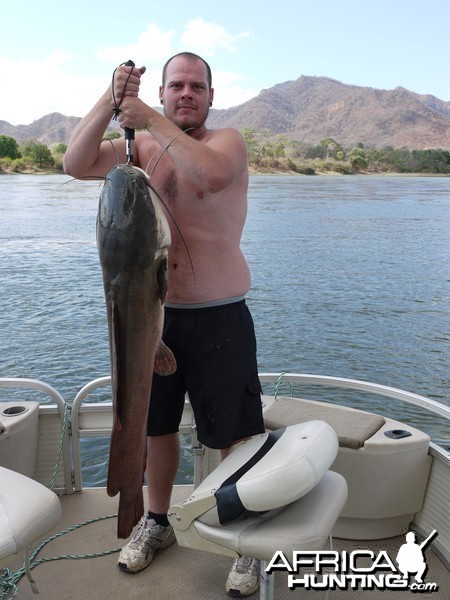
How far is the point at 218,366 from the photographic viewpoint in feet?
7.79

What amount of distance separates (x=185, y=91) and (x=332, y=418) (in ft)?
5.71

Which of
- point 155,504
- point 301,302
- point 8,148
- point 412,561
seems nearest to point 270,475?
point 155,504

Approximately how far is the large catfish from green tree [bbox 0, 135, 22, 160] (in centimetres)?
7835

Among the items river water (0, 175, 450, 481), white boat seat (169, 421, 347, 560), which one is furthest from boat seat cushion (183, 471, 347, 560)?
river water (0, 175, 450, 481)

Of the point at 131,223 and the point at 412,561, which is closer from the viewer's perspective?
the point at 131,223

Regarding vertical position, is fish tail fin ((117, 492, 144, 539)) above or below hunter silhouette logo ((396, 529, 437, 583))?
above

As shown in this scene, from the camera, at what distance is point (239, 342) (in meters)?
2.41

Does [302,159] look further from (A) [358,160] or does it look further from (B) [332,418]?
(B) [332,418]

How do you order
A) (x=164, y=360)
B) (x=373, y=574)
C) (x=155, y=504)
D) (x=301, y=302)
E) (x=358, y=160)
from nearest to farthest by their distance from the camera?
(x=164, y=360), (x=373, y=574), (x=155, y=504), (x=301, y=302), (x=358, y=160)

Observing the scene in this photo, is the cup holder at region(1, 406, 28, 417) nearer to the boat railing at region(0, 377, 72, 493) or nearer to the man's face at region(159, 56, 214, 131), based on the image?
the boat railing at region(0, 377, 72, 493)

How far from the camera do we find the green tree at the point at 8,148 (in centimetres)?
7452

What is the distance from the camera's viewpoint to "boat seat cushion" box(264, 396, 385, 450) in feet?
9.26

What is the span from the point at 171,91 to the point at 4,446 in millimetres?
1872

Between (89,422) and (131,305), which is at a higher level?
(131,305)
